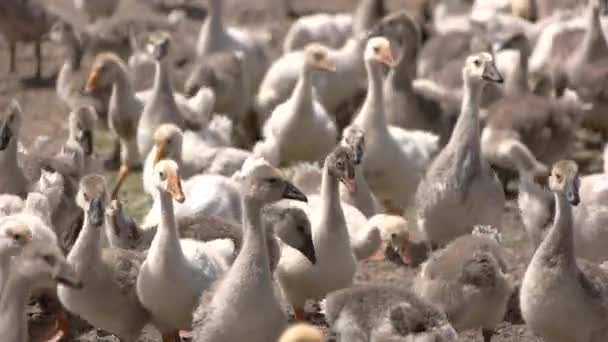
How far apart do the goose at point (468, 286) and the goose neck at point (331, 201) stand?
1.82ft

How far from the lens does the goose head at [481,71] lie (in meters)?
8.80

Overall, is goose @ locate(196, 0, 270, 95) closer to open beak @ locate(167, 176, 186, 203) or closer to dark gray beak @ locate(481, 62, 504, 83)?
dark gray beak @ locate(481, 62, 504, 83)

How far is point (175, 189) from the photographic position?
733 cm

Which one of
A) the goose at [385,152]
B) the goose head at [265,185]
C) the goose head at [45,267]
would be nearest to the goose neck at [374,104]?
the goose at [385,152]

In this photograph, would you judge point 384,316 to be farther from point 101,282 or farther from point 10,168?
point 10,168

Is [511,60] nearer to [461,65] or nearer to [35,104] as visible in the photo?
[461,65]

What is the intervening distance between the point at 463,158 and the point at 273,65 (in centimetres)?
363

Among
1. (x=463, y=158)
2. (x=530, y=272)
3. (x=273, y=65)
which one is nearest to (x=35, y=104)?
(x=273, y=65)

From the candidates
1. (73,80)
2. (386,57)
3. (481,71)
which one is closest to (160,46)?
(73,80)

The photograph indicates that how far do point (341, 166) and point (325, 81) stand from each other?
3.75 m

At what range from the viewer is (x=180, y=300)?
718 centimetres

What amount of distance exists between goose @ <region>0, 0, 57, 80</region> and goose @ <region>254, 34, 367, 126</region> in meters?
2.21

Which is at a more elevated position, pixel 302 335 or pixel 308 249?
pixel 302 335

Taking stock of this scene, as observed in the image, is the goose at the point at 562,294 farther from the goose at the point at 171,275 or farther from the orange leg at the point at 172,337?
the orange leg at the point at 172,337
